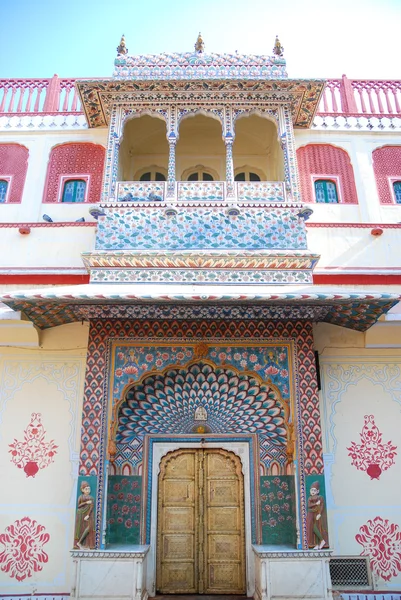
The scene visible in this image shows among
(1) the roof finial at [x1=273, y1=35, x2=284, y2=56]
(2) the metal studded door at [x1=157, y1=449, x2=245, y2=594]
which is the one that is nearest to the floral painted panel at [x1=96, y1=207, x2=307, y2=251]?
(2) the metal studded door at [x1=157, y1=449, x2=245, y2=594]

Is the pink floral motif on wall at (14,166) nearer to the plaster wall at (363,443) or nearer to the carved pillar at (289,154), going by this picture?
the carved pillar at (289,154)

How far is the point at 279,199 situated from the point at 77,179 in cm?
350

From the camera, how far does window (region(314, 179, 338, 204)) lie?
8.65 metres

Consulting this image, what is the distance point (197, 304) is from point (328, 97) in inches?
214

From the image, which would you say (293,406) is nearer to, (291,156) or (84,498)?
(84,498)

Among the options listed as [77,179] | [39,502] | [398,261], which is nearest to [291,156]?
[398,261]

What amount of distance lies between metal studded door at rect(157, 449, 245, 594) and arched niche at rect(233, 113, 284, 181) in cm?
447

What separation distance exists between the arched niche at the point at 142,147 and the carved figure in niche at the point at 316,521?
5424mm

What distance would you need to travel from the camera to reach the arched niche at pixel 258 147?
8375mm

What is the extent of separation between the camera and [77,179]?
8.77 metres

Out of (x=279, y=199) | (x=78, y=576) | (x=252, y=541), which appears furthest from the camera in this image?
(x=279, y=199)

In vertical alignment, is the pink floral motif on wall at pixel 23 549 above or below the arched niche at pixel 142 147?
below

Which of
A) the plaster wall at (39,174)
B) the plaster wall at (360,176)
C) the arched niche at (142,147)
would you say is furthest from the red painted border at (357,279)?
the plaster wall at (39,174)

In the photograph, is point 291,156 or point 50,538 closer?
point 50,538
